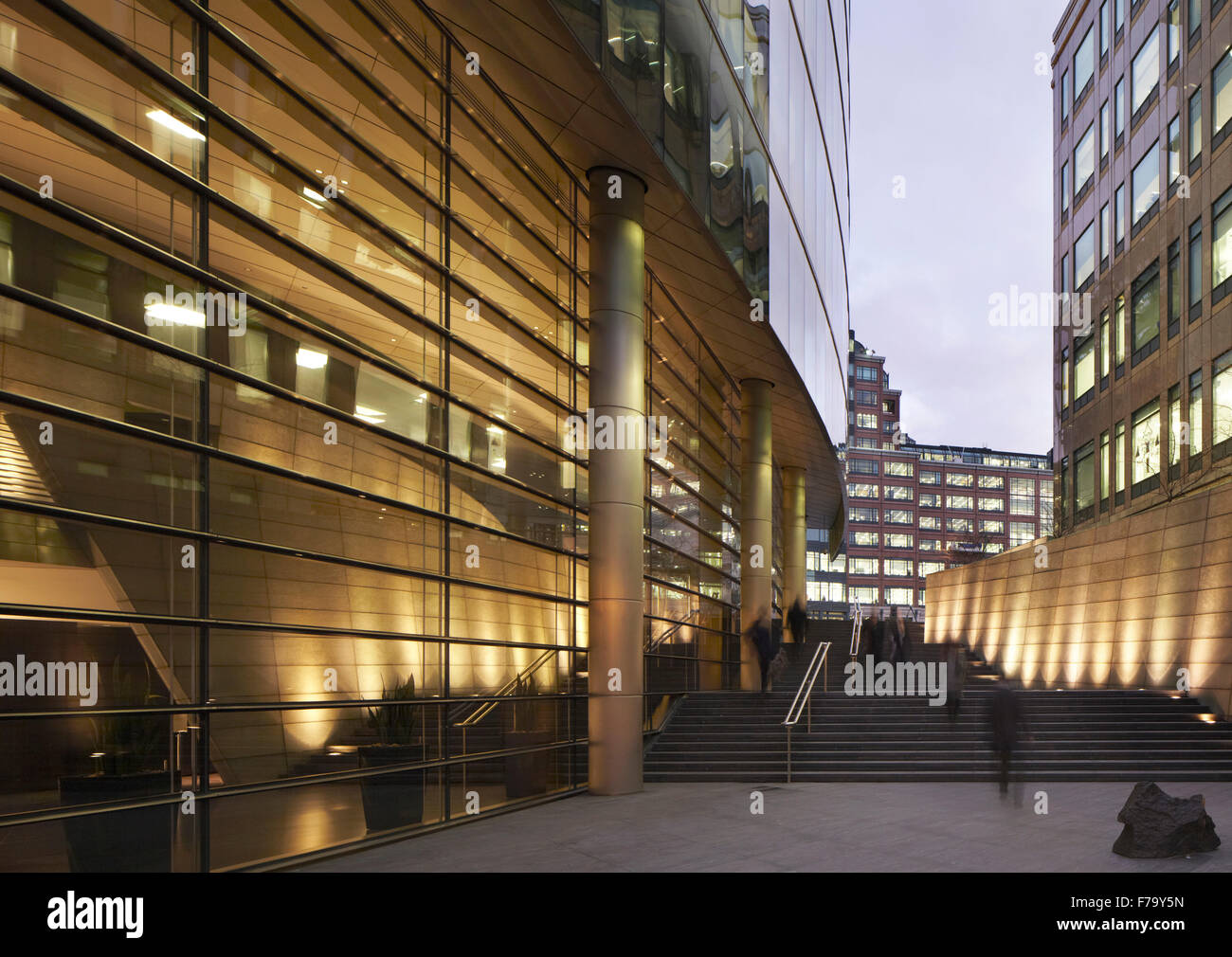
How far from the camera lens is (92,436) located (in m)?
7.88

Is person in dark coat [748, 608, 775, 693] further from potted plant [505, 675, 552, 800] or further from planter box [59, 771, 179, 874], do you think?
planter box [59, 771, 179, 874]

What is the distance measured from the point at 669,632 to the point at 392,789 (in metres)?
10.9

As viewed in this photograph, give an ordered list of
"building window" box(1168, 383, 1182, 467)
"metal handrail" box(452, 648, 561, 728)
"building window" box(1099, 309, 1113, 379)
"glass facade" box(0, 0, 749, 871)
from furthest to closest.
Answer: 1. "building window" box(1099, 309, 1113, 379)
2. "building window" box(1168, 383, 1182, 467)
3. "metal handrail" box(452, 648, 561, 728)
4. "glass facade" box(0, 0, 749, 871)

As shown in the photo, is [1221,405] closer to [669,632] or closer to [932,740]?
[932,740]

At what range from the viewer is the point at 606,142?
1475cm

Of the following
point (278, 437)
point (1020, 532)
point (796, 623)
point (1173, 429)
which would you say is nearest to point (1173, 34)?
point (1173, 429)

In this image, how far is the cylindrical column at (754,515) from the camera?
2605 cm

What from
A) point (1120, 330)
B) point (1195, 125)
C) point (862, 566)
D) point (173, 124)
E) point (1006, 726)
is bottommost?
point (862, 566)

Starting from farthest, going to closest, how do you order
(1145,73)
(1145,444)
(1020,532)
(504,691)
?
(1020,532)
(1145,73)
(1145,444)
(504,691)

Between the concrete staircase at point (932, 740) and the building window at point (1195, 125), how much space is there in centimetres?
1834

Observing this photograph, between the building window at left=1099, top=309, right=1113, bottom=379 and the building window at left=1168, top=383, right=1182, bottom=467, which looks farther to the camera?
the building window at left=1099, top=309, right=1113, bottom=379

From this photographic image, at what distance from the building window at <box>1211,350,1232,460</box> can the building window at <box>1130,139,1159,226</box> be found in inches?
323

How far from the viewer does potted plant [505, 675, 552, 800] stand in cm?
1372

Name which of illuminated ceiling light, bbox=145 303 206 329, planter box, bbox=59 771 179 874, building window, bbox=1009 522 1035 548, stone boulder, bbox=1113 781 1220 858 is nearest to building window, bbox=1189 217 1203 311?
stone boulder, bbox=1113 781 1220 858
